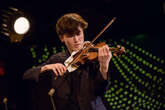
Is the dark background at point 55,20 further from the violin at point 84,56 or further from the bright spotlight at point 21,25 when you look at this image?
the violin at point 84,56

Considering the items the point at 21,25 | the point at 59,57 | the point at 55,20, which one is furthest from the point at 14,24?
the point at 55,20

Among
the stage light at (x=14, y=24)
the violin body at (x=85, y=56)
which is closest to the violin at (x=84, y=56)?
the violin body at (x=85, y=56)

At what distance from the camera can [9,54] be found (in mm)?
2445

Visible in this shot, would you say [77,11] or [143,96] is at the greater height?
[77,11]

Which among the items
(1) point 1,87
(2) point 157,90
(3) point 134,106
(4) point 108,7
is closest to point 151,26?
(4) point 108,7

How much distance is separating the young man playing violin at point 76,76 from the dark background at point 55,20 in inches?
19.5

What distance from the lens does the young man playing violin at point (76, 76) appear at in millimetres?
1690

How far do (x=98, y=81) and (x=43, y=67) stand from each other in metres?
0.39

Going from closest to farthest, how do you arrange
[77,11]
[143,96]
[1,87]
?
[1,87]
[77,11]
[143,96]

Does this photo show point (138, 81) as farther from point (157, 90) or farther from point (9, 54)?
point (9, 54)

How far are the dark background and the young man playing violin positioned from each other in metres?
0.50

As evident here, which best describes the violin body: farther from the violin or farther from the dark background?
the dark background

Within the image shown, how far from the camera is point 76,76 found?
184 centimetres

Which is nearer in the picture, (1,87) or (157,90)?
(1,87)
